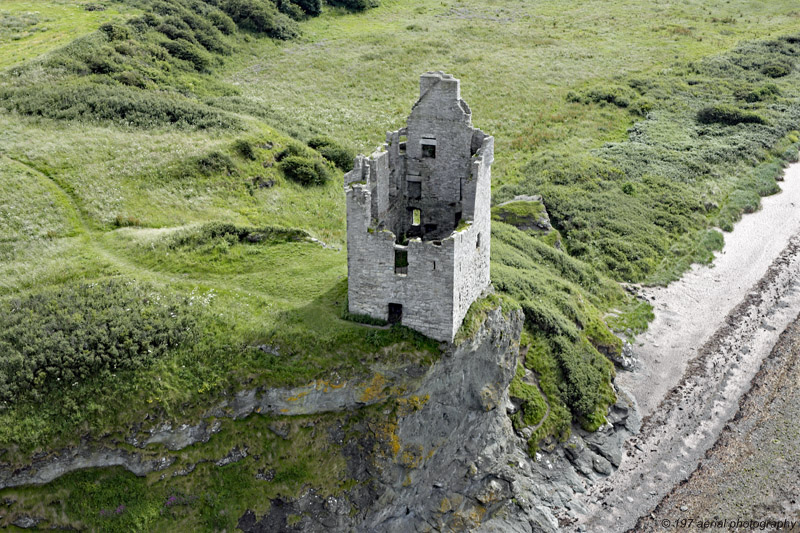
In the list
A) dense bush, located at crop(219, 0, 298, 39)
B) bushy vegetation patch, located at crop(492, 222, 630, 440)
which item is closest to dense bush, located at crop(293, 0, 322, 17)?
dense bush, located at crop(219, 0, 298, 39)

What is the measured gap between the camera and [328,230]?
45531mm

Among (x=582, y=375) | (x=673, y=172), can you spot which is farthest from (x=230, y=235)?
(x=673, y=172)

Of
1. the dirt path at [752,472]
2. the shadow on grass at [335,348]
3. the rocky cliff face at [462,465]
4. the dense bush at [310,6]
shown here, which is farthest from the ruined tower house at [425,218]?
the dense bush at [310,6]

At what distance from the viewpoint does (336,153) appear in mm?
54750

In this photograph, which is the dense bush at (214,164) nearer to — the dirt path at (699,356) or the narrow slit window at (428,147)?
the narrow slit window at (428,147)

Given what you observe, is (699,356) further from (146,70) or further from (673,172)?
(146,70)

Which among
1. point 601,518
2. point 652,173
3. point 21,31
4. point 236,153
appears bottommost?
point 601,518

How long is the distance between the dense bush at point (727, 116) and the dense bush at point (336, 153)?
42763 mm

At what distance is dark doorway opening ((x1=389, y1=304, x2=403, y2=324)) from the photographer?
30.1 meters

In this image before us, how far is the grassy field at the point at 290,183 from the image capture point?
2780cm

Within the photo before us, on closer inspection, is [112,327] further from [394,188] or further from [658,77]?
[658,77]

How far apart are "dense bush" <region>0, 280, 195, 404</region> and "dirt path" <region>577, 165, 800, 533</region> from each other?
70.4 ft

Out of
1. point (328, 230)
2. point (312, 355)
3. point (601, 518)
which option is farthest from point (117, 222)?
point (601, 518)

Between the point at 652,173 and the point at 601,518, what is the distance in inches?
1545
